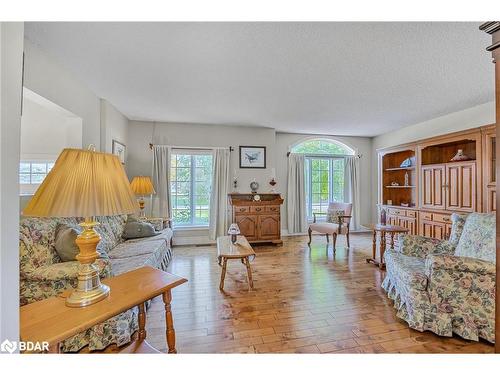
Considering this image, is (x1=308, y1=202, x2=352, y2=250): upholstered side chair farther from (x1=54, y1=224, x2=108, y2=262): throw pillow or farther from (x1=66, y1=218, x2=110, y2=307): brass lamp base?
(x1=66, y1=218, x2=110, y2=307): brass lamp base

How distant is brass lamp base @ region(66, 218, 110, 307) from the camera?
1.08 m

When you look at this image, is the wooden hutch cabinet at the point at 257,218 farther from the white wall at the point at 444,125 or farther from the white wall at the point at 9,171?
the white wall at the point at 9,171

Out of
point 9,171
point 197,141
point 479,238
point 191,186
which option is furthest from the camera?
point 191,186

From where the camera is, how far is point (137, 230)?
3.35 m

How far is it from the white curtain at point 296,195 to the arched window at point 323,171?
10.2 inches

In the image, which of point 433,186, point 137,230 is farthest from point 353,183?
point 137,230

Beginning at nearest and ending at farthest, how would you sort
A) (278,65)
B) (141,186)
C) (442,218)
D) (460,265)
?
(460,265)
(278,65)
(442,218)
(141,186)

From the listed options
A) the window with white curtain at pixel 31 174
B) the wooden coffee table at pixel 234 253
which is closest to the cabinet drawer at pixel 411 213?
the wooden coffee table at pixel 234 253

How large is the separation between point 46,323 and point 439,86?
4.08m

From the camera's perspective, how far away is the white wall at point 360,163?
559cm

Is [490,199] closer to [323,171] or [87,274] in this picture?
[323,171]

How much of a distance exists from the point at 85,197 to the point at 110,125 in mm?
3157
